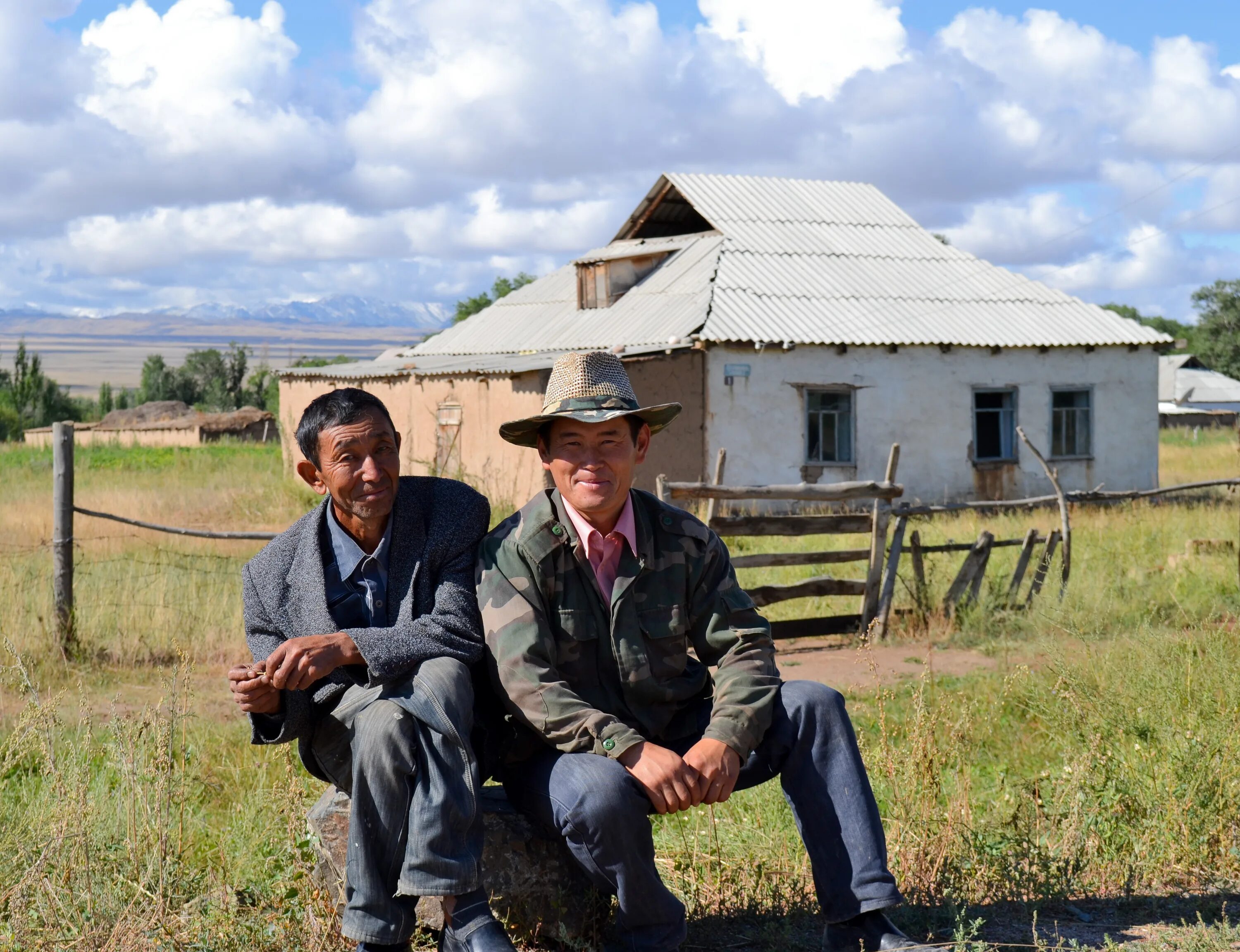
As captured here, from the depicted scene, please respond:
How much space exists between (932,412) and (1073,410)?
9.82ft

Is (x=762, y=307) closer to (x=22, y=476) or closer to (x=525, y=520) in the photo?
(x=22, y=476)

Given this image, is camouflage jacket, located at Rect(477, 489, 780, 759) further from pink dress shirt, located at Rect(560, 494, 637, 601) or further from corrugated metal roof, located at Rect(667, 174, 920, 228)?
corrugated metal roof, located at Rect(667, 174, 920, 228)

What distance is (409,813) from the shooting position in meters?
2.97

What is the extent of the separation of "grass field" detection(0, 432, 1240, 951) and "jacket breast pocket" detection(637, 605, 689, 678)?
76 cm

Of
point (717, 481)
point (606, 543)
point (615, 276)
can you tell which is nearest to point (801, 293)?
point (615, 276)

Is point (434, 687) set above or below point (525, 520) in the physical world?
below

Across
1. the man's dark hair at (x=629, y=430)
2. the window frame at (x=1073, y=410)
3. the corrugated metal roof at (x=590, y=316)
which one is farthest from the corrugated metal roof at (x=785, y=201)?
the man's dark hair at (x=629, y=430)

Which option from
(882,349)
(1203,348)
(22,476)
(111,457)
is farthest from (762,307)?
(1203,348)

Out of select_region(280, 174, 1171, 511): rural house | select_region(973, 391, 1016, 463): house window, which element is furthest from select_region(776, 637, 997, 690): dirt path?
select_region(973, 391, 1016, 463): house window

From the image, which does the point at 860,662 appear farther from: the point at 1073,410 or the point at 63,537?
the point at 1073,410

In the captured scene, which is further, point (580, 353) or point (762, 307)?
point (762, 307)

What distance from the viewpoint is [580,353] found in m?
3.51

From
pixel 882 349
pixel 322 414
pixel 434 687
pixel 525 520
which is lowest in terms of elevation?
pixel 434 687

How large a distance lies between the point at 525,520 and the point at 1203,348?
66.8m
